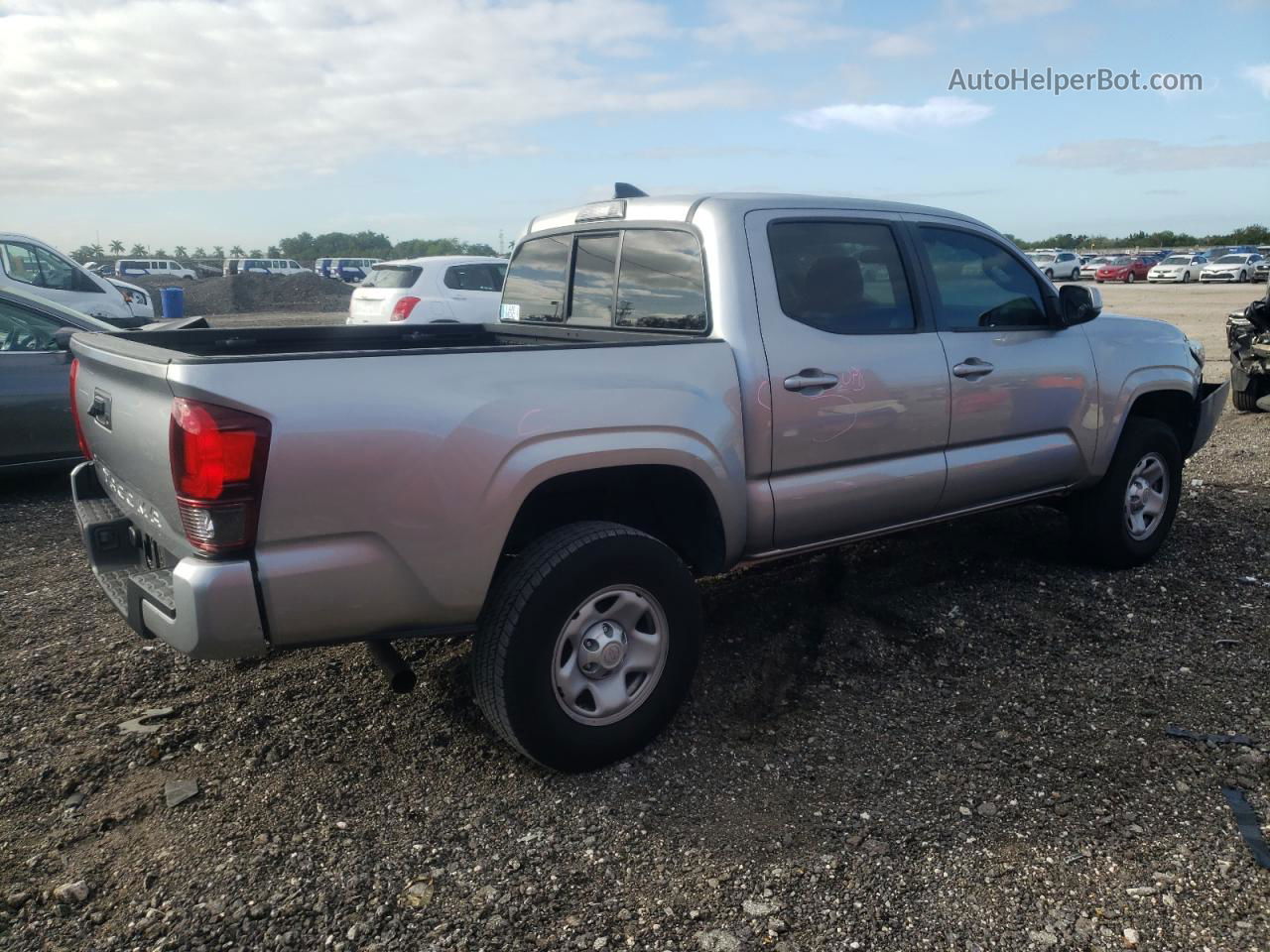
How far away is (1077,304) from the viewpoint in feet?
14.8

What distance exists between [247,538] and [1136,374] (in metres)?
4.33

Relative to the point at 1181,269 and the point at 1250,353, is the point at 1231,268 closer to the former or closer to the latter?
the point at 1181,269

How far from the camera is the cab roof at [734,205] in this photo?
11.9ft

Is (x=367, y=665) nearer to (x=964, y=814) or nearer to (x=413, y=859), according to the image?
(x=413, y=859)

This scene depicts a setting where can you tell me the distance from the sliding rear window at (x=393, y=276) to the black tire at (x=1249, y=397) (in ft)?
33.3

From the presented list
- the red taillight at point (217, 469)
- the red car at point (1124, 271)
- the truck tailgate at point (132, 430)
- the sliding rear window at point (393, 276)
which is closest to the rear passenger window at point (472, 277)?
the sliding rear window at point (393, 276)

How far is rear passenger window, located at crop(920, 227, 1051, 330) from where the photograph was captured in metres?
4.18

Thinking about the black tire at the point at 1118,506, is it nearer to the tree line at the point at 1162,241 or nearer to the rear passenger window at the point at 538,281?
the rear passenger window at the point at 538,281

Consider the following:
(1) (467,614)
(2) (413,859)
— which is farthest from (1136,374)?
(2) (413,859)

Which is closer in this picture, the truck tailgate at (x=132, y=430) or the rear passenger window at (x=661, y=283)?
the truck tailgate at (x=132, y=430)

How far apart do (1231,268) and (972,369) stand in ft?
143

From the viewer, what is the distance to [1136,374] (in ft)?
16.0

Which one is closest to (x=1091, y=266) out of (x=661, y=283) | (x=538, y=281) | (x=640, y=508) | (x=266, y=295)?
(x=266, y=295)

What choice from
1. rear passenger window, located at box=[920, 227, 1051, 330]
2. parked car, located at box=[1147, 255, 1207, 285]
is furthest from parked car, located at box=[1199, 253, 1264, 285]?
Result: rear passenger window, located at box=[920, 227, 1051, 330]
